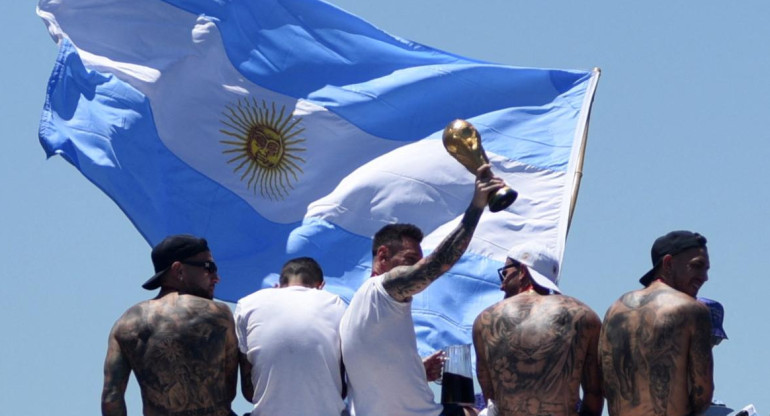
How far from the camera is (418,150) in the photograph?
16.2 meters

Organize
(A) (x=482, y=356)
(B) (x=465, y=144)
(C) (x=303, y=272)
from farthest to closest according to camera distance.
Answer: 1. (C) (x=303, y=272)
2. (A) (x=482, y=356)
3. (B) (x=465, y=144)

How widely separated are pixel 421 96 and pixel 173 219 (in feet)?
8.07

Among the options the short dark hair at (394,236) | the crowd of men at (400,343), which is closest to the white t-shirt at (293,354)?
the crowd of men at (400,343)

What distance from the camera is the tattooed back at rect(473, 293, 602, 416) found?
1118 cm

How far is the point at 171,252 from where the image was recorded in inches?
457

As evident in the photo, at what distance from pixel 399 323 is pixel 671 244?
1661mm

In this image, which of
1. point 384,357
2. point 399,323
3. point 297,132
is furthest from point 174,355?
point 297,132

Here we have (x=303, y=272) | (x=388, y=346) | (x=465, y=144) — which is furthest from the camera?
(x=303, y=272)

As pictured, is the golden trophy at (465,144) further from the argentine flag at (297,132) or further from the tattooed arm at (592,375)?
the argentine flag at (297,132)

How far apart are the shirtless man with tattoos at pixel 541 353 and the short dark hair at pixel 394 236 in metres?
0.64

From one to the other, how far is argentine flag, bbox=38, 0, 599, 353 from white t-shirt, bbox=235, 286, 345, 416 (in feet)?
11.8

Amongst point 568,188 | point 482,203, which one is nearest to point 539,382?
point 482,203

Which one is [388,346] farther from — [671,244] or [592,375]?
[671,244]

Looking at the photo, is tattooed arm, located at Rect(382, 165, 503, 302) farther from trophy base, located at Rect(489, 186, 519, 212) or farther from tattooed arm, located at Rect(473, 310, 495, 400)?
tattooed arm, located at Rect(473, 310, 495, 400)
